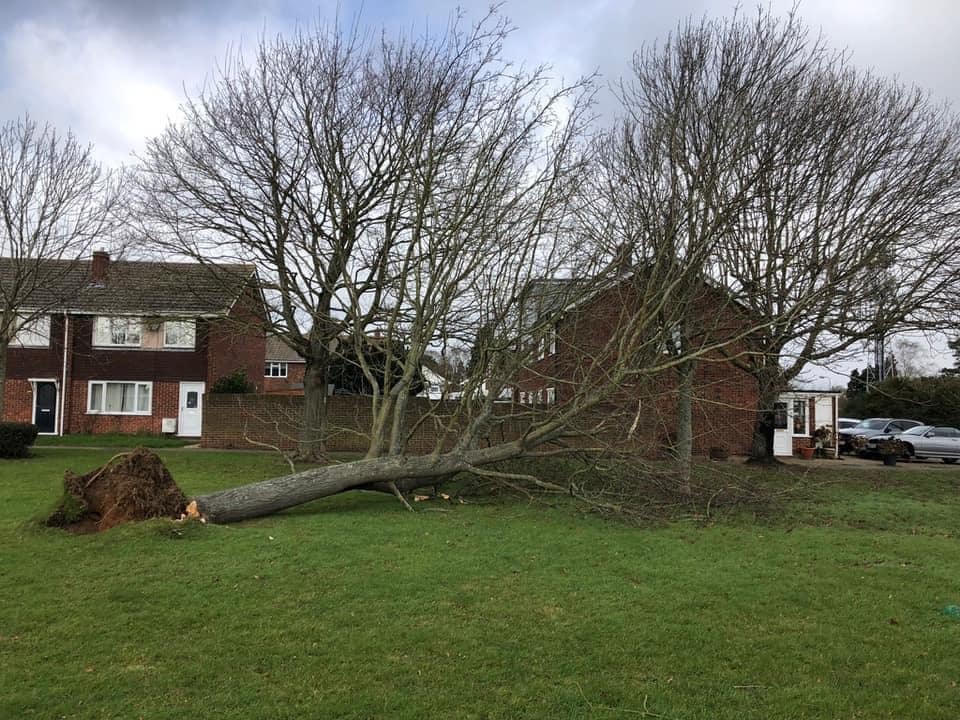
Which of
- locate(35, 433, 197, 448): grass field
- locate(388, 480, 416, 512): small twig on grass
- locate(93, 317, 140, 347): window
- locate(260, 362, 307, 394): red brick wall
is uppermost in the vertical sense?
locate(93, 317, 140, 347): window

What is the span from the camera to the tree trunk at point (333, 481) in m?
9.02

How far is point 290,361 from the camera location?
48250mm

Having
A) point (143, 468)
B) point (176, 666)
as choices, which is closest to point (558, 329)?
point (143, 468)

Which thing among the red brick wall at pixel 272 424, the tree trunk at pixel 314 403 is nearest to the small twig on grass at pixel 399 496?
the tree trunk at pixel 314 403

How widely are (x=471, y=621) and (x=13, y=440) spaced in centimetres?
1723

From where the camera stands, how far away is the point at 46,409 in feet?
88.0

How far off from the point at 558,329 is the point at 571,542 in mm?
4587

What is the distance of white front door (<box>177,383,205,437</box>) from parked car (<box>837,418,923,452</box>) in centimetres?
2520

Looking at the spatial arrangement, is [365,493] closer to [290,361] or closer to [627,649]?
[627,649]

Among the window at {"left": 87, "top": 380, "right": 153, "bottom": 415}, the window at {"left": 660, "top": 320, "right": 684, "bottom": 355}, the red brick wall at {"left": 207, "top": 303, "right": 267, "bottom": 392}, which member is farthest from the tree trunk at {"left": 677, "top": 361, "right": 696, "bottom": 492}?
the window at {"left": 87, "top": 380, "right": 153, "bottom": 415}

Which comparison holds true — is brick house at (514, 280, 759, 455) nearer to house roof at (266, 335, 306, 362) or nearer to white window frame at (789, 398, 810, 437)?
white window frame at (789, 398, 810, 437)

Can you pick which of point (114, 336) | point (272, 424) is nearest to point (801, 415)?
point (272, 424)

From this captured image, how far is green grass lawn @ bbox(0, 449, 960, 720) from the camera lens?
4066 millimetres

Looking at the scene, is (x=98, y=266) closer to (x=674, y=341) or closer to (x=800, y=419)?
(x=674, y=341)
